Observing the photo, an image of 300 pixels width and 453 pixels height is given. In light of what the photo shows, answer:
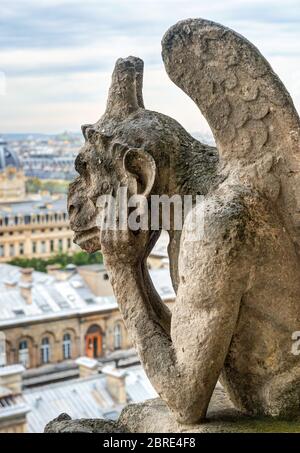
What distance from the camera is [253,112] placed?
1.86m

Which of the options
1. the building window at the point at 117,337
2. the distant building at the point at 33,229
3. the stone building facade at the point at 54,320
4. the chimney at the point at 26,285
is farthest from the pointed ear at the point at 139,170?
the distant building at the point at 33,229

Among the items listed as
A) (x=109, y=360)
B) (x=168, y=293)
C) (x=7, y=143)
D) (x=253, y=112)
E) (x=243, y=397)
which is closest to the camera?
(x=253, y=112)

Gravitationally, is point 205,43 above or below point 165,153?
above

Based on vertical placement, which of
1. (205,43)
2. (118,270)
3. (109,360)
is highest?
(205,43)

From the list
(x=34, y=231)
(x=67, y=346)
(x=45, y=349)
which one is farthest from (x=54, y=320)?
(x=34, y=231)

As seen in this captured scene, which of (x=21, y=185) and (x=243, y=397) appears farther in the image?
(x=21, y=185)

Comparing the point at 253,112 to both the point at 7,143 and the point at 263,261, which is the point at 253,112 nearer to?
the point at 263,261

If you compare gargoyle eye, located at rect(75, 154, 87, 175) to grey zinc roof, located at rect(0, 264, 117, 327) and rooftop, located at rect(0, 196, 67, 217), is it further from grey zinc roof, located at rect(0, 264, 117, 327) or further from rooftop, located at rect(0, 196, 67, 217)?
rooftop, located at rect(0, 196, 67, 217)

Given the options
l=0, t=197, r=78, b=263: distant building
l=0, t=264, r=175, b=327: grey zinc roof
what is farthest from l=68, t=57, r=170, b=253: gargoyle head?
l=0, t=197, r=78, b=263: distant building

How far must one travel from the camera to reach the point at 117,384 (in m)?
13.4

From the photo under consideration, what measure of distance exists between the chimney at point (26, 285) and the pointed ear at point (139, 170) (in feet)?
51.1

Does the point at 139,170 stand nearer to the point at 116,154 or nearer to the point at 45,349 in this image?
the point at 116,154

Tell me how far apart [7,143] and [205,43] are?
27.4 m
